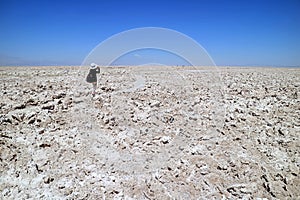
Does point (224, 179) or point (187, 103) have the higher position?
point (187, 103)

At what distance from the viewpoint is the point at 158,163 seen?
4.06 metres

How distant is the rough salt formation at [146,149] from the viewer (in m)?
3.41

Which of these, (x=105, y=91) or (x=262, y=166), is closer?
(x=262, y=166)

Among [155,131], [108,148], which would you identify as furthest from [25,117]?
[155,131]

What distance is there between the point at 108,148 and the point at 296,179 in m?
3.50

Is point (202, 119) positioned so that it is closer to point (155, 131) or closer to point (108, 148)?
point (155, 131)

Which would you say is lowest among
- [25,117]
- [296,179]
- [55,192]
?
[55,192]

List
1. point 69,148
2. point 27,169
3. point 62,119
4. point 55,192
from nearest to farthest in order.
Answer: point 55,192 → point 27,169 → point 69,148 → point 62,119

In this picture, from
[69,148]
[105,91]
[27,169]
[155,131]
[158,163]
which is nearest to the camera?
[27,169]

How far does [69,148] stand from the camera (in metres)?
4.45

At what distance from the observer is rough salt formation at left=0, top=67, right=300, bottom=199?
3.41m

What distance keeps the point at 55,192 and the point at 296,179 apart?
392 cm

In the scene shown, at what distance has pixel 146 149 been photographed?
179 inches

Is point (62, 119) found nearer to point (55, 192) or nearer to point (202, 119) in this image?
point (55, 192)
